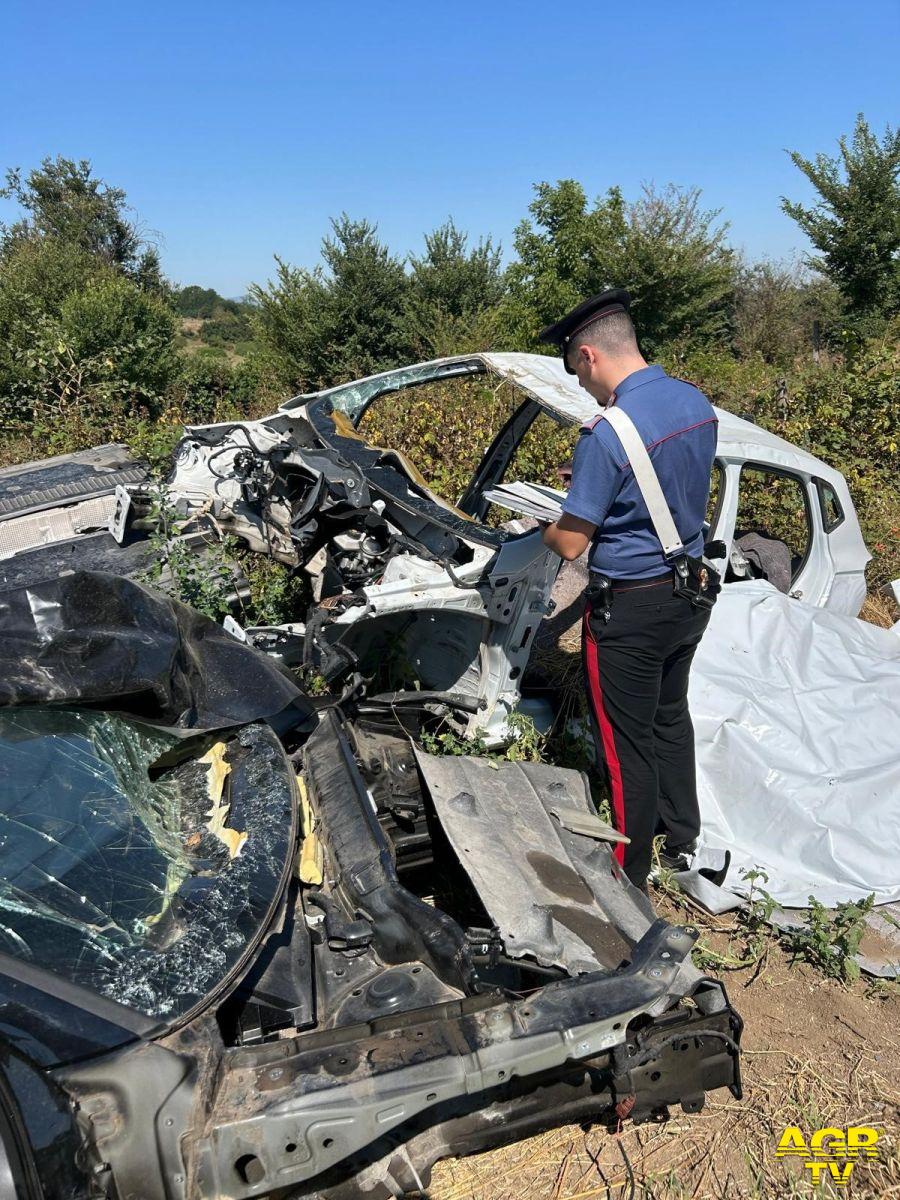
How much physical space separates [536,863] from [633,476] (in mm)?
1241

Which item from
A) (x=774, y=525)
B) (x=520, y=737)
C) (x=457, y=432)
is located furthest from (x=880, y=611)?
(x=457, y=432)

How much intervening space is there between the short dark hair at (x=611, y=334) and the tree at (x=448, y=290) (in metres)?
20.7

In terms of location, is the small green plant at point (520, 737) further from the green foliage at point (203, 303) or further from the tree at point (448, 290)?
the green foliage at point (203, 303)

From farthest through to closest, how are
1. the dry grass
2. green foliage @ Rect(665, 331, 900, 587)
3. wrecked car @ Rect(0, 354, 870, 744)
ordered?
1. green foliage @ Rect(665, 331, 900, 587)
2. the dry grass
3. wrecked car @ Rect(0, 354, 870, 744)

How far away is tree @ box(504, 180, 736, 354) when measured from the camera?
24938mm

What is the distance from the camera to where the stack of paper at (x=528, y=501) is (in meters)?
2.94

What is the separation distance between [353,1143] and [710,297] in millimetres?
27447

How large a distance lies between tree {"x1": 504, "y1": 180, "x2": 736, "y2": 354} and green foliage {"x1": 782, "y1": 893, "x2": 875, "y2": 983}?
23344 mm

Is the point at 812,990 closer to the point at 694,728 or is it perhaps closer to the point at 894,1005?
the point at 894,1005

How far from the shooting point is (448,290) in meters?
25.3

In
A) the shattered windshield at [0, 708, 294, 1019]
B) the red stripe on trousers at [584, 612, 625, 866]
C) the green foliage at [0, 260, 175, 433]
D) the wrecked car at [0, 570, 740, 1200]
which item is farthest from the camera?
the green foliage at [0, 260, 175, 433]

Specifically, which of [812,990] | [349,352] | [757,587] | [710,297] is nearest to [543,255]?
[710,297]

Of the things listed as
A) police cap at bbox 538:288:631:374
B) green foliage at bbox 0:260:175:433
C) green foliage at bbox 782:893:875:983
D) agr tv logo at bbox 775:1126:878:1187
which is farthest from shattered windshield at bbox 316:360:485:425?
green foliage at bbox 0:260:175:433

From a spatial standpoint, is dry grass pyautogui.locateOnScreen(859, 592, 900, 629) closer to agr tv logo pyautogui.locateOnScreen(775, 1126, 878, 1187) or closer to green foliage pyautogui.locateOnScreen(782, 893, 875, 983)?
green foliage pyautogui.locateOnScreen(782, 893, 875, 983)
